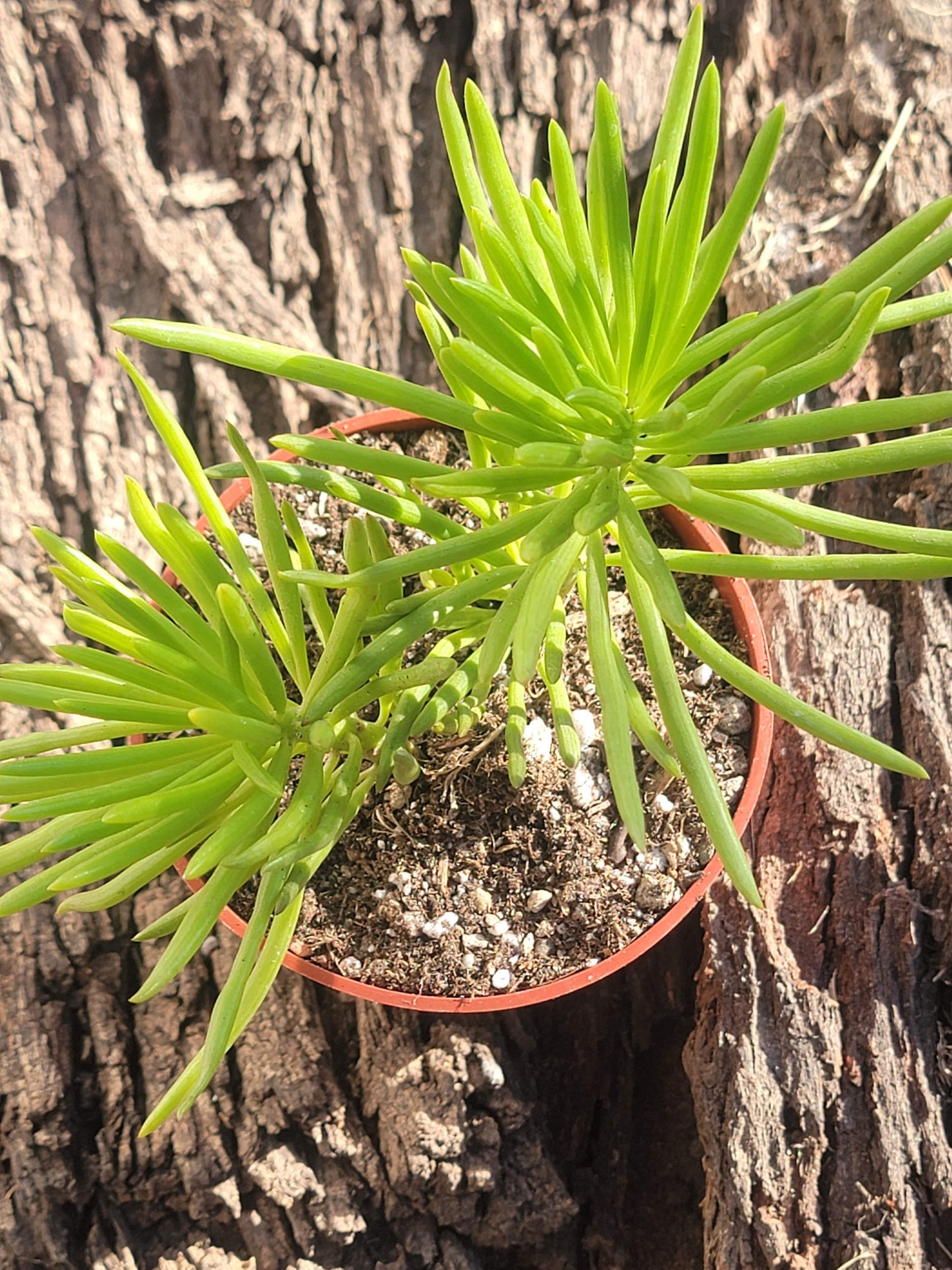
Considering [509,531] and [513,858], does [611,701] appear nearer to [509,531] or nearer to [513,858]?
[509,531]

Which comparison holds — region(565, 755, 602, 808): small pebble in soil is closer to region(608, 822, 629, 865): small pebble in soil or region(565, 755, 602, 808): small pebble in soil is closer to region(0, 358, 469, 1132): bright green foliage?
region(608, 822, 629, 865): small pebble in soil

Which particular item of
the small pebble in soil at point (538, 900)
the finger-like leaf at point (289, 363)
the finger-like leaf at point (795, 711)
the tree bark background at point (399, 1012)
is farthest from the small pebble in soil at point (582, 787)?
the finger-like leaf at point (289, 363)

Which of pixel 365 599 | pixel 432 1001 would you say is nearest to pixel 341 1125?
pixel 432 1001

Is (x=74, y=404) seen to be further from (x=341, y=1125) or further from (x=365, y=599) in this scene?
(x=341, y=1125)

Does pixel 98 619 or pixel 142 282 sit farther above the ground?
pixel 142 282

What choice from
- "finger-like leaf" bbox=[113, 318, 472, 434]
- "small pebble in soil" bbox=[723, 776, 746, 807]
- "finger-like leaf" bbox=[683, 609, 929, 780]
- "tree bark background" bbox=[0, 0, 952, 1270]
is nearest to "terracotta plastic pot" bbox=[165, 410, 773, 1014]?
"small pebble in soil" bbox=[723, 776, 746, 807]

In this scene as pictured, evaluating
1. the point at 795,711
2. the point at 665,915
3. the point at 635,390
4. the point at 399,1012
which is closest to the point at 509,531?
the point at 635,390

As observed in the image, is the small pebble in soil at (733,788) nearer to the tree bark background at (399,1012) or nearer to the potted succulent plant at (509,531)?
the tree bark background at (399,1012)
